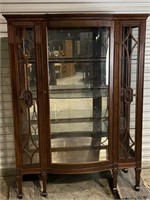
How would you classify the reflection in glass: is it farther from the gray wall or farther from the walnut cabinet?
the gray wall

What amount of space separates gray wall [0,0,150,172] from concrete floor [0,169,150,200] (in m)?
0.37

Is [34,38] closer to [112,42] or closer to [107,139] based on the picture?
[112,42]

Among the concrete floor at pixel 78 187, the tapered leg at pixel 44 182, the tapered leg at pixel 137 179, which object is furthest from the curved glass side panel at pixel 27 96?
the tapered leg at pixel 137 179

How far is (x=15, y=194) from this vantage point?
98.3 inches

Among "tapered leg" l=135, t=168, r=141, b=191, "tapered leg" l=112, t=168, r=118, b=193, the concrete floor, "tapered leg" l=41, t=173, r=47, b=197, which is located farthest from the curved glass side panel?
"tapered leg" l=135, t=168, r=141, b=191

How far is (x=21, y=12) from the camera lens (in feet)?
8.60

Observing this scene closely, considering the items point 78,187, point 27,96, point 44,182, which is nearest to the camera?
point 27,96

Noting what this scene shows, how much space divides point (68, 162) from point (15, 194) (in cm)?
61

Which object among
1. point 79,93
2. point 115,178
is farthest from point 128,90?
point 115,178

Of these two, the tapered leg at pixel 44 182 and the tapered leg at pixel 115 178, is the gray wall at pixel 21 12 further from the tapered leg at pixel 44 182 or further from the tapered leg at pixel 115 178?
the tapered leg at pixel 115 178

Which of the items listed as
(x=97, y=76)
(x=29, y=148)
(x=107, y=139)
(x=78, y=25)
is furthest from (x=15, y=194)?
(x=78, y=25)

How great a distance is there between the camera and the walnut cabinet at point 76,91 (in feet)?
7.14

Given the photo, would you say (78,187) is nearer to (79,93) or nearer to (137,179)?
Result: (137,179)

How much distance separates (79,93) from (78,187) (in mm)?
932
